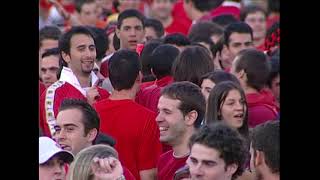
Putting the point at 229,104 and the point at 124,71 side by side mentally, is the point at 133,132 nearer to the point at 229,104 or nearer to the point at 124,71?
the point at 124,71

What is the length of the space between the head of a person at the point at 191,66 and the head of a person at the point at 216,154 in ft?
3.82

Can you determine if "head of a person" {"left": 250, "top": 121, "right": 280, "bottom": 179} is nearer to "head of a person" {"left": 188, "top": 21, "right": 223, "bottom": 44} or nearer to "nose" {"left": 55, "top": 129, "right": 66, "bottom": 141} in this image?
"nose" {"left": 55, "top": 129, "right": 66, "bottom": 141}

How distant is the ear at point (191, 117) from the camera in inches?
189

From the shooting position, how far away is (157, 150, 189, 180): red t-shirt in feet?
15.5

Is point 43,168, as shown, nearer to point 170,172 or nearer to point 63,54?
point 170,172

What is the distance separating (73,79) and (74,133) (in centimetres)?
51

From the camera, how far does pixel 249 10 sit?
10.3m

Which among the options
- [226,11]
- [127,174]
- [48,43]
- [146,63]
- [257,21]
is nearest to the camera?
[127,174]

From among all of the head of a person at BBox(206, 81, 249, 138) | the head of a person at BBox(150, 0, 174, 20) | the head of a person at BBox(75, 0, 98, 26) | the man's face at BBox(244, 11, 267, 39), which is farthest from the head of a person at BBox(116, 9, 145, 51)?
the head of a person at BBox(150, 0, 174, 20)

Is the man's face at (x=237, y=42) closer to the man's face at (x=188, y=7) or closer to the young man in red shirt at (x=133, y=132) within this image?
the young man in red shirt at (x=133, y=132)

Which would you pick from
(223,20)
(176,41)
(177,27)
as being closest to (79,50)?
(176,41)

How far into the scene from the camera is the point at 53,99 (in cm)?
507
